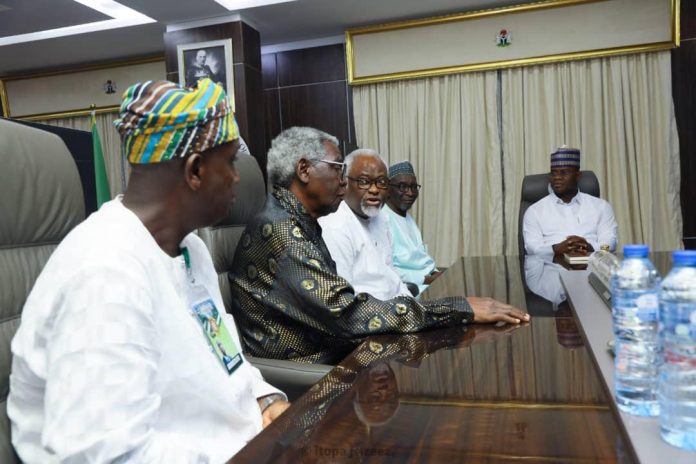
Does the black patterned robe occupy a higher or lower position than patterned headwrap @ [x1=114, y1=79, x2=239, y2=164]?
lower

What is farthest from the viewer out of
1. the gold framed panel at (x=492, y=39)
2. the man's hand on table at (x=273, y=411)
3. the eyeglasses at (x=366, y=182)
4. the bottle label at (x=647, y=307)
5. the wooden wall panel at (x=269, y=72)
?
the wooden wall panel at (x=269, y=72)

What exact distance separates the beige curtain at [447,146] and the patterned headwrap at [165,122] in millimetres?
5258

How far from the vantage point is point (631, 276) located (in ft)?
3.12

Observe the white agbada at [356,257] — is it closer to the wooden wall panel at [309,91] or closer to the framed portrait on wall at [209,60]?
the framed portrait on wall at [209,60]

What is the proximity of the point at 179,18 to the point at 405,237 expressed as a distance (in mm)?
3288

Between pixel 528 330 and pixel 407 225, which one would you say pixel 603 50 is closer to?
pixel 407 225

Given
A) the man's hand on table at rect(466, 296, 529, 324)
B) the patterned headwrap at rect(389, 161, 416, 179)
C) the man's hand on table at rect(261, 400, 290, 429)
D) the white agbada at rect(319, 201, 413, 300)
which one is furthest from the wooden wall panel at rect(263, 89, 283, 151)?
the man's hand on table at rect(261, 400, 290, 429)

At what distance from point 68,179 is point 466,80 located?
206 inches

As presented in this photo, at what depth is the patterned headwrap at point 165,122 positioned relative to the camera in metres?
0.95

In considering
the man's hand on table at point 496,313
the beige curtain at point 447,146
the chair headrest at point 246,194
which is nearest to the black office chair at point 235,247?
the chair headrest at point 246,194

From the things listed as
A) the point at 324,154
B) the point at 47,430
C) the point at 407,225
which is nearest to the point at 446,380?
the point at 47,430

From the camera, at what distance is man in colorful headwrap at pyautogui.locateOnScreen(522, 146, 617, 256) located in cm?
434

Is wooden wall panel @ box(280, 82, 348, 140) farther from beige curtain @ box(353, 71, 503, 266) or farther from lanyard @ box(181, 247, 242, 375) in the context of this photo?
lanyard @ box(181, 247, 242, 375)

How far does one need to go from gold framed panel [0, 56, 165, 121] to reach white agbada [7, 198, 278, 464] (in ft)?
20.8
